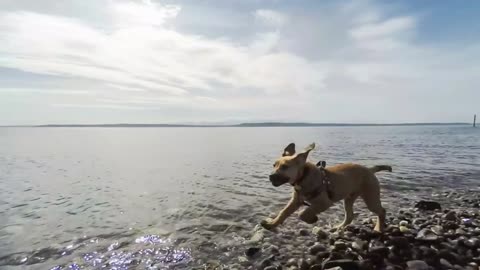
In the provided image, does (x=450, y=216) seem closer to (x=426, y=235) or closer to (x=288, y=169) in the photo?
(x=426, y=235)

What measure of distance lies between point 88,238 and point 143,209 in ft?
10.4

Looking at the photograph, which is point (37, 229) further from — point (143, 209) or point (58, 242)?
point (143, 209)

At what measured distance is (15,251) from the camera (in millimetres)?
7672

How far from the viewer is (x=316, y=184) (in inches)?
293

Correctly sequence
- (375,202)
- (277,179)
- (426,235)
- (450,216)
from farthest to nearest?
(450,216), (375,202), (426,235), (277,179)

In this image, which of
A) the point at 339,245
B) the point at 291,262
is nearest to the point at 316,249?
the point at 339,245

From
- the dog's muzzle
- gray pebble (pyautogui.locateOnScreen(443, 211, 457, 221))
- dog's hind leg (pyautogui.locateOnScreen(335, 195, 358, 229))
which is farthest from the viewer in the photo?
gray pebble (pyautogui.locateOnScreen(443, 211, 457, 221))

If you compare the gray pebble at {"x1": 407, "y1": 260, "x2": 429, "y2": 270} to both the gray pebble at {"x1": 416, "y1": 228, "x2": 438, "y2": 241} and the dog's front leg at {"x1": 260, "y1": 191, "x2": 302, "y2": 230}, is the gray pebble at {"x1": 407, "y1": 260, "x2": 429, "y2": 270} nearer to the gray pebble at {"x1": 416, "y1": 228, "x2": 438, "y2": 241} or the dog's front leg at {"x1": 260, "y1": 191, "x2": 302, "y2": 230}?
the gray pebble at {"x1": 416, "y1": 228, "x2": 438, "y2": 241}

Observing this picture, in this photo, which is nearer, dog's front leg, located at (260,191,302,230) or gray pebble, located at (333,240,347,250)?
gray pebble, located at (333,240,347,250)

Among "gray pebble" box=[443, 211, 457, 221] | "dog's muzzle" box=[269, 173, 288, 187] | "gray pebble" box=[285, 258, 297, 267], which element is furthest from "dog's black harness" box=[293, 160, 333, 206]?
"gray pebble" box=[443, 211, 457, 221]

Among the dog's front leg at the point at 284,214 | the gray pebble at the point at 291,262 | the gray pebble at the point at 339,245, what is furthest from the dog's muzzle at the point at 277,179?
the gray pebble at the point at 339,245

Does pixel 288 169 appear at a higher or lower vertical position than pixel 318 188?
higher

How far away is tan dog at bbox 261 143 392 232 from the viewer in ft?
23.7

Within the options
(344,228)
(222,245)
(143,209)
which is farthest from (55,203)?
(344,228)
